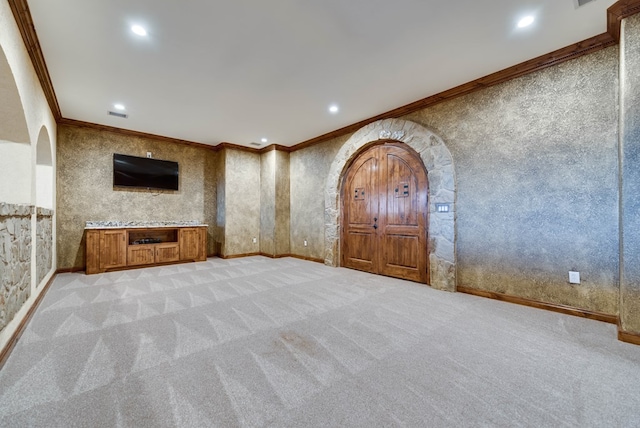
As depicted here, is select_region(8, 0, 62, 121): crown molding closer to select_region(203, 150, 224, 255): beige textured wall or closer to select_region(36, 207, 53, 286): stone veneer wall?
select_region(36, 207, 53, 286): stone veneer wall

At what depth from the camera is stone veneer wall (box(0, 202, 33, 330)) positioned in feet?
6.68

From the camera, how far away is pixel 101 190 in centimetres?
536

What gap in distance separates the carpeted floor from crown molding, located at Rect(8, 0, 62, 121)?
2.83 m

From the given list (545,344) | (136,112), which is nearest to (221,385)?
(545,344)

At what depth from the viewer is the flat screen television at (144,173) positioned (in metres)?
5.49

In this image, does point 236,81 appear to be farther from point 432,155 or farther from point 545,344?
point 545,344

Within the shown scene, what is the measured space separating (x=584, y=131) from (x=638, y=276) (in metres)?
1.57

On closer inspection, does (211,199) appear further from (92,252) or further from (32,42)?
(32,42)

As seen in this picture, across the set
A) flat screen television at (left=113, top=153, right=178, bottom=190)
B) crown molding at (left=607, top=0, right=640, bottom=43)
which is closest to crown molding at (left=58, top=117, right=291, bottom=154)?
flat screen television at (left=113, top=153, right=178, bottom=190)

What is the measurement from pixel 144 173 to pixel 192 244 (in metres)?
1.88

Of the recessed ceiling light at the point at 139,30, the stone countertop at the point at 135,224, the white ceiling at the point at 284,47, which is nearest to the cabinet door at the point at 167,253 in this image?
the stone countertop at the point at 135,224

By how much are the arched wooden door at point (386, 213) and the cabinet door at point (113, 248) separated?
435cm

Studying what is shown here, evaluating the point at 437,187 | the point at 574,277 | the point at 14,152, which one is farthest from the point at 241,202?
the point at 574,277

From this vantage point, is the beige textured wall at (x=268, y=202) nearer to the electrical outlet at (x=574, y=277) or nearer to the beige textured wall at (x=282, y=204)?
the beige textured wall at (x=282, y=204)
